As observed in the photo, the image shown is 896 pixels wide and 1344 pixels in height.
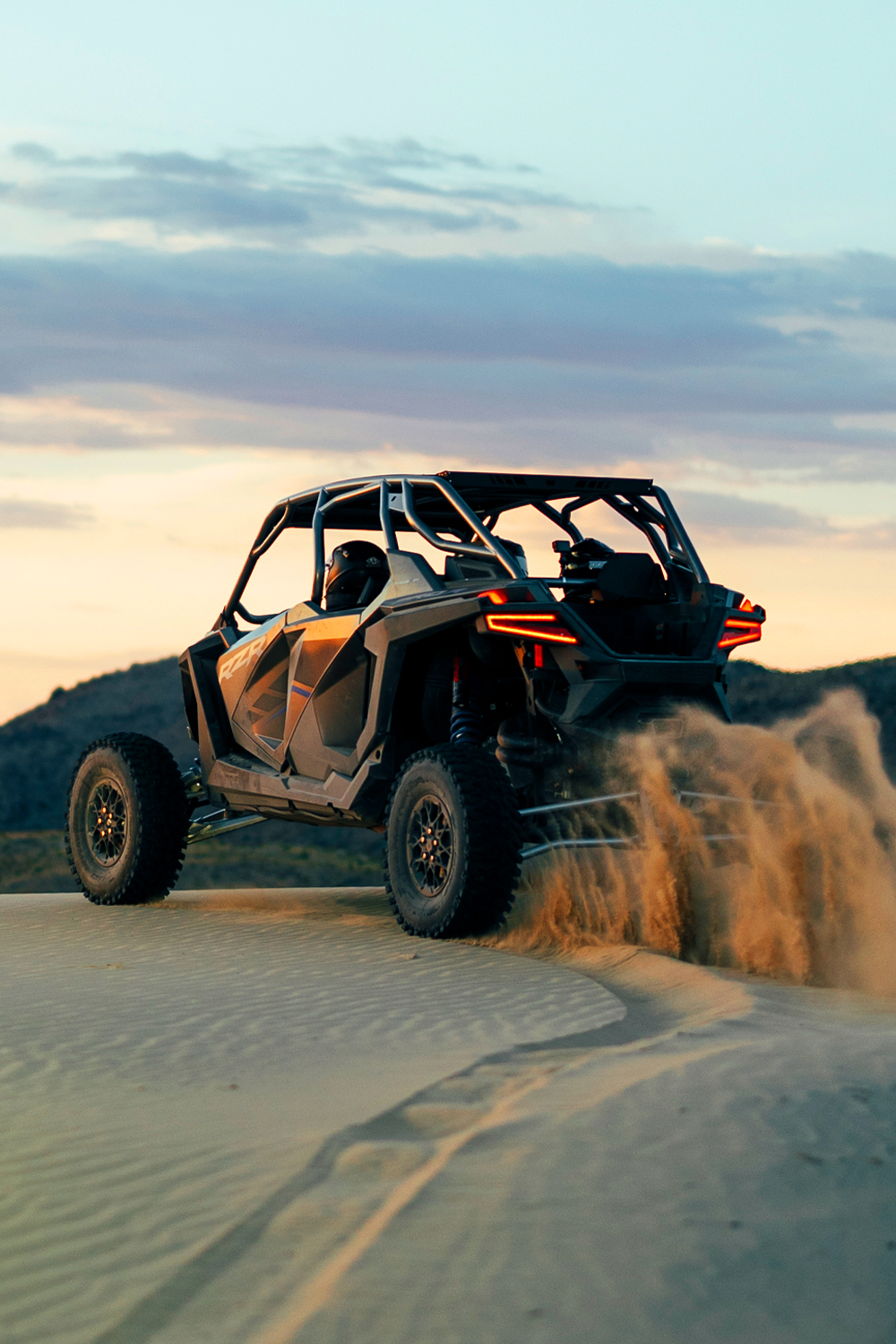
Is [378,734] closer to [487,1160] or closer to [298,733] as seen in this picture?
[298,733]

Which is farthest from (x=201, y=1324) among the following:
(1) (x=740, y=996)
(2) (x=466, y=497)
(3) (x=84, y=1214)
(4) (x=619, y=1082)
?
(2) (x=466, y=497)

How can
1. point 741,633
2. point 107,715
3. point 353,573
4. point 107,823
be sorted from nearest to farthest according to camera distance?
point 741,633
point 353,573
point 107,823
point 107,715

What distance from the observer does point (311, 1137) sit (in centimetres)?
443

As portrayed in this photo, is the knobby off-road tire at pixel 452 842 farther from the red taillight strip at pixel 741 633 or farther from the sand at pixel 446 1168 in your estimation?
the red taillight strip at pixel 741 633

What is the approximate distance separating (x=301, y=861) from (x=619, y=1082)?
32.9 metres

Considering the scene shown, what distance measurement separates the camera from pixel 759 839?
8.47m

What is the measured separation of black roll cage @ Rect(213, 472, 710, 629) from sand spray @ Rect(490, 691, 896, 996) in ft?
3.68

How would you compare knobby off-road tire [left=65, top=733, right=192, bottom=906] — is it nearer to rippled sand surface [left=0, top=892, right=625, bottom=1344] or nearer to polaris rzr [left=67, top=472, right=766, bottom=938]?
polaris rzr [left=67, top=472, right=766, bottom=938]

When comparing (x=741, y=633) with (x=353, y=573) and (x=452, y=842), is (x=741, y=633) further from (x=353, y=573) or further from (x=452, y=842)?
(x=353, y=573)

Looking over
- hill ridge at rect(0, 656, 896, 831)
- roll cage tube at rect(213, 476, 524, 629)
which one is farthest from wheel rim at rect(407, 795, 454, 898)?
hill ridge at rect(0, 656, 896, 831)

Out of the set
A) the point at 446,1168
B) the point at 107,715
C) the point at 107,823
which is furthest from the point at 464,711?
the point at 107,715

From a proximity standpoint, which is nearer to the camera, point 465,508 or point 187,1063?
point 187,1063

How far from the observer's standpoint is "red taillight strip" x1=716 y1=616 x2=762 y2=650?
29.3 feet

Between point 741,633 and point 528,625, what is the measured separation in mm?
1611
